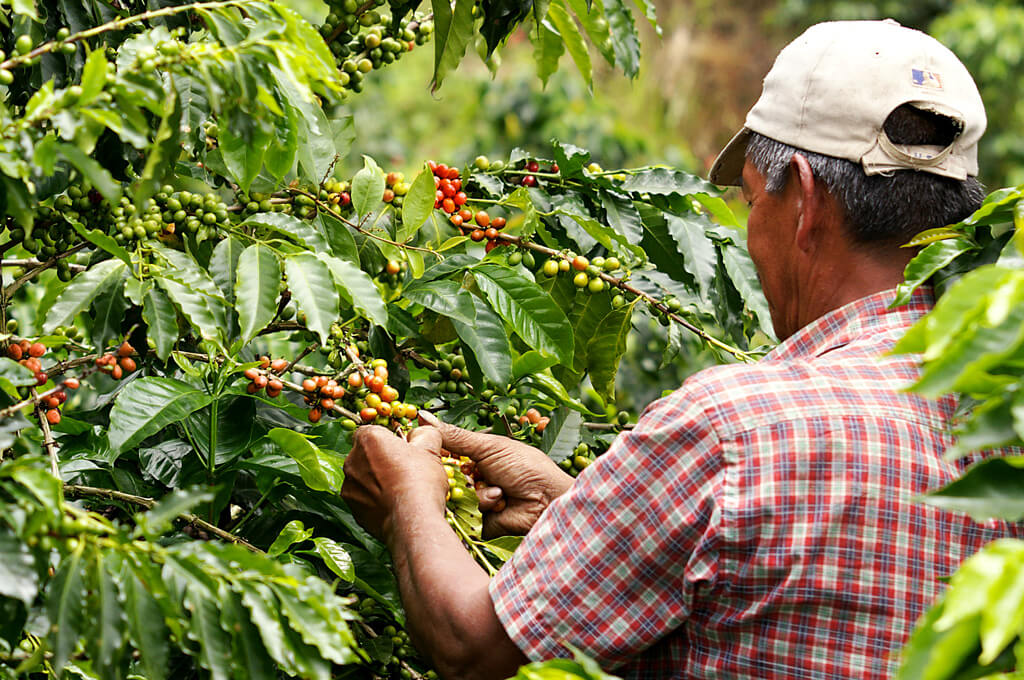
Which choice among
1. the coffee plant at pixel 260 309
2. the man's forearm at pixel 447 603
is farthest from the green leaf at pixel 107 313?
the man's forearm at pixel 447 603

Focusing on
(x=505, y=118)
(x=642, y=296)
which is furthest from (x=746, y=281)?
(x=505, y=118)

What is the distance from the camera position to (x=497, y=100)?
7.51 meters

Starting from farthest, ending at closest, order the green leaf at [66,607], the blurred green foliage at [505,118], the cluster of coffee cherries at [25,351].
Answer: the blurred green foliage at [505,118], the cluster of coffee cherries at [25,351], the green leaf at [66,607]

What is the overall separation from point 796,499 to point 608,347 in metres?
0.77

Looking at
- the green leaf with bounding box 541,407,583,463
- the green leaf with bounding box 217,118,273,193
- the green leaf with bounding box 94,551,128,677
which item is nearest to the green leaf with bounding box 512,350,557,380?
the green leaf with bounding box 541,407,583,463

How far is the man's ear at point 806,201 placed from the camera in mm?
1500

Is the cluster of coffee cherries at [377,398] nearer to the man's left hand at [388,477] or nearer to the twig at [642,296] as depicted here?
the man's left hand at [388,477]

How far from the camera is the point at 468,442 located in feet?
5.49

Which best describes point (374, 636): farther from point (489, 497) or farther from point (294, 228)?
point (294, 228)

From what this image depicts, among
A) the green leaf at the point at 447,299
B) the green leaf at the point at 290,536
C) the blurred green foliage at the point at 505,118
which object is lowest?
the blurred green foliage at the point at 505,118

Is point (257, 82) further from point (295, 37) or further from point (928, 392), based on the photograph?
point (928, 392)

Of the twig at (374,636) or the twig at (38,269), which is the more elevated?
the twig at (38,269)

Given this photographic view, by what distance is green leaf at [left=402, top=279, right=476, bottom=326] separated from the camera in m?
1.64

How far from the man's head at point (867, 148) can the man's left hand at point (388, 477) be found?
1.99ft
